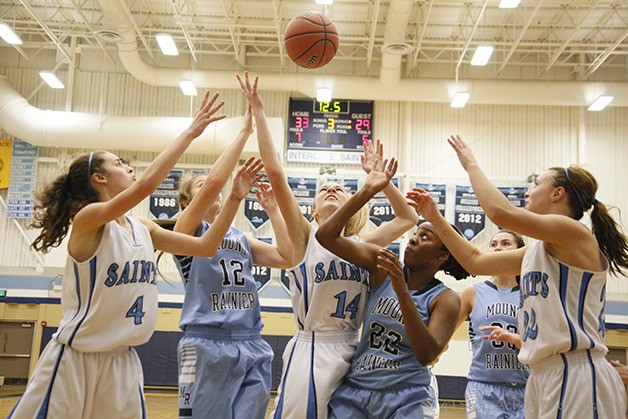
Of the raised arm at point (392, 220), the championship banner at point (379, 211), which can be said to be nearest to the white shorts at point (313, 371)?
the raised arm at point (392, 220)

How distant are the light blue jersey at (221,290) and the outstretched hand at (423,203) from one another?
1257 mm

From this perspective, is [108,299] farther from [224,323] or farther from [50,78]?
[50,78]

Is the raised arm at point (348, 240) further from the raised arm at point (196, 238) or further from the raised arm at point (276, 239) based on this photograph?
the raised arm at point (276, 239)

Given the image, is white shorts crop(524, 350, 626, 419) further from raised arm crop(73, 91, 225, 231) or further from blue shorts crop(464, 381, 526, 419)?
raised arm crop(73, 91, 225, 231)

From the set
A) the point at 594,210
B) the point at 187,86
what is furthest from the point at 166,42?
the point at 594,210

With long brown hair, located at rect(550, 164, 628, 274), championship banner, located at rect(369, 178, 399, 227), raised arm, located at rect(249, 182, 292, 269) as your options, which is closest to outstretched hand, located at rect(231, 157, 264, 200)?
raised arm, located at rect(249, 182, 292, 269)

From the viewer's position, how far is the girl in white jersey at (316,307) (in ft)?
11.0

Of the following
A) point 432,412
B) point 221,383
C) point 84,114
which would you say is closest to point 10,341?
point 84,114

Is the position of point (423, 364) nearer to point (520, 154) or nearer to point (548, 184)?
point (548, 184)

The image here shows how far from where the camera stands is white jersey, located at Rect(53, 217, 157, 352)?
10.2ft

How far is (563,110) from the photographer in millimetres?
15453

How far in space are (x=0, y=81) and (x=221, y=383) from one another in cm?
1364

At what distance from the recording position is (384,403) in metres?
3.07

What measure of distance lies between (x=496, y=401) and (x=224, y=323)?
2023 millimetres
